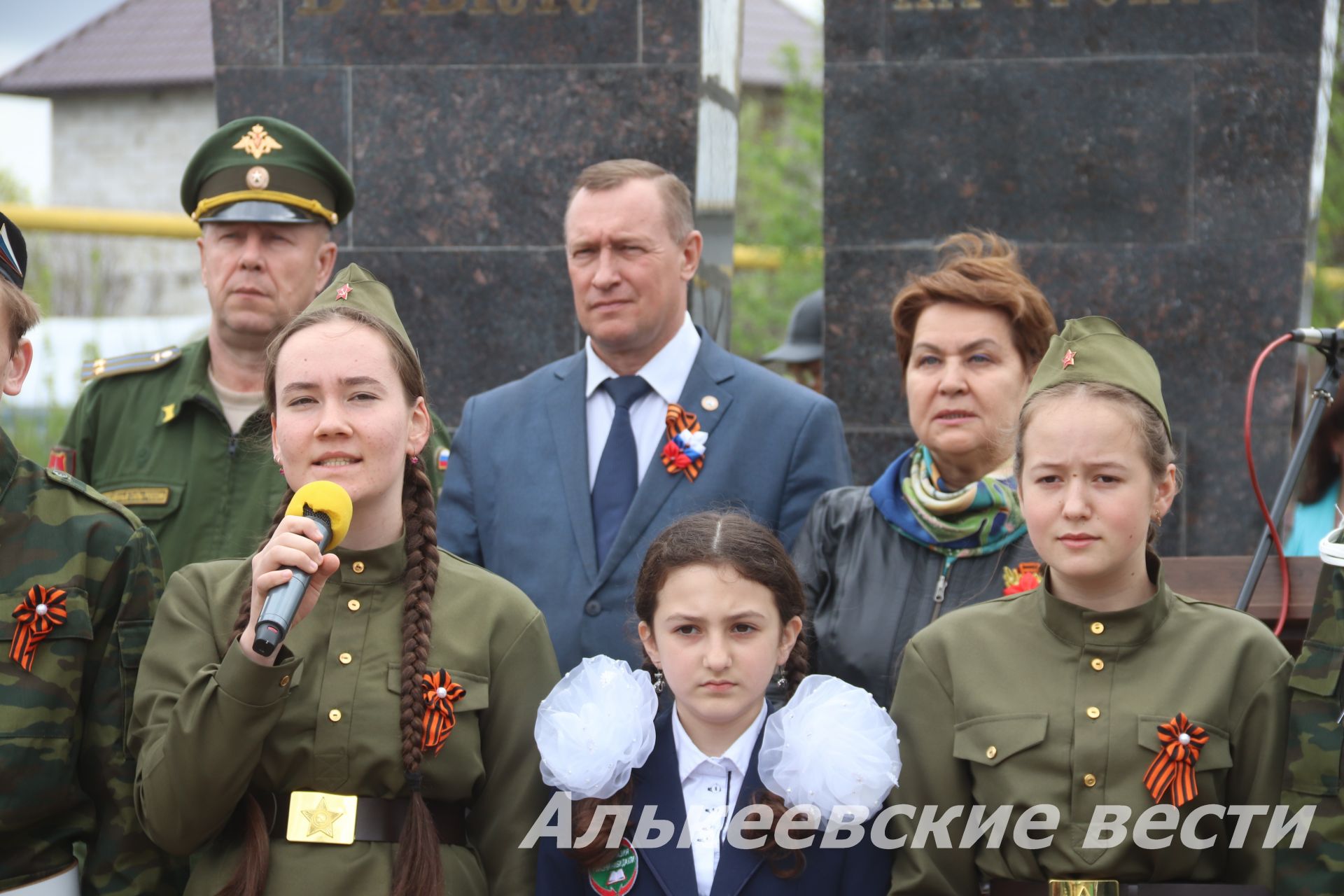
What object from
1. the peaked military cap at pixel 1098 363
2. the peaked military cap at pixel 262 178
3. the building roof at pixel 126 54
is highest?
the building roof at pixel 126 54

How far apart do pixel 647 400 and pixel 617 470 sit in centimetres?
27

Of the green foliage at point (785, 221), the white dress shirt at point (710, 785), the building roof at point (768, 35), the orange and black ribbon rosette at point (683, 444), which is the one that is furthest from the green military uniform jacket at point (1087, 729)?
the building roof at point (768, 35)

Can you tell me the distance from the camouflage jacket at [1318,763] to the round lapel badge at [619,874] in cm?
129

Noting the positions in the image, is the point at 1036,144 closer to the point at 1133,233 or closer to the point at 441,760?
the point at 1133,233

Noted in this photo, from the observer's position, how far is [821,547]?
430cm

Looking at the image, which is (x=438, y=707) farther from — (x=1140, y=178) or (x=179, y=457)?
(x=1140, y=178)

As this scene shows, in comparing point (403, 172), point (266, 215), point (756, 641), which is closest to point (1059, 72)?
point (403, 172)

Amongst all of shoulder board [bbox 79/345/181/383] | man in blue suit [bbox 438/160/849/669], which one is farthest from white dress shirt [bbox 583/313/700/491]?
shoulder board [bbox 79/345/181/383]

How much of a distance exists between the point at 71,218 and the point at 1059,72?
7.51m

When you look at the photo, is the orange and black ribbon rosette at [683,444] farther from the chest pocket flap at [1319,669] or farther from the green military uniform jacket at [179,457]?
the chest pocket flap at [1319,669]

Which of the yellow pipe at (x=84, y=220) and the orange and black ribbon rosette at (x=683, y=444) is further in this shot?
the yellow pipe at (x=84, y=220)

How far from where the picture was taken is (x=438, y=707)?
11.0ft

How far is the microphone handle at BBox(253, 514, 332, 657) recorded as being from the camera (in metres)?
2.86

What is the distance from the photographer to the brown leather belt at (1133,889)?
3.25 m
